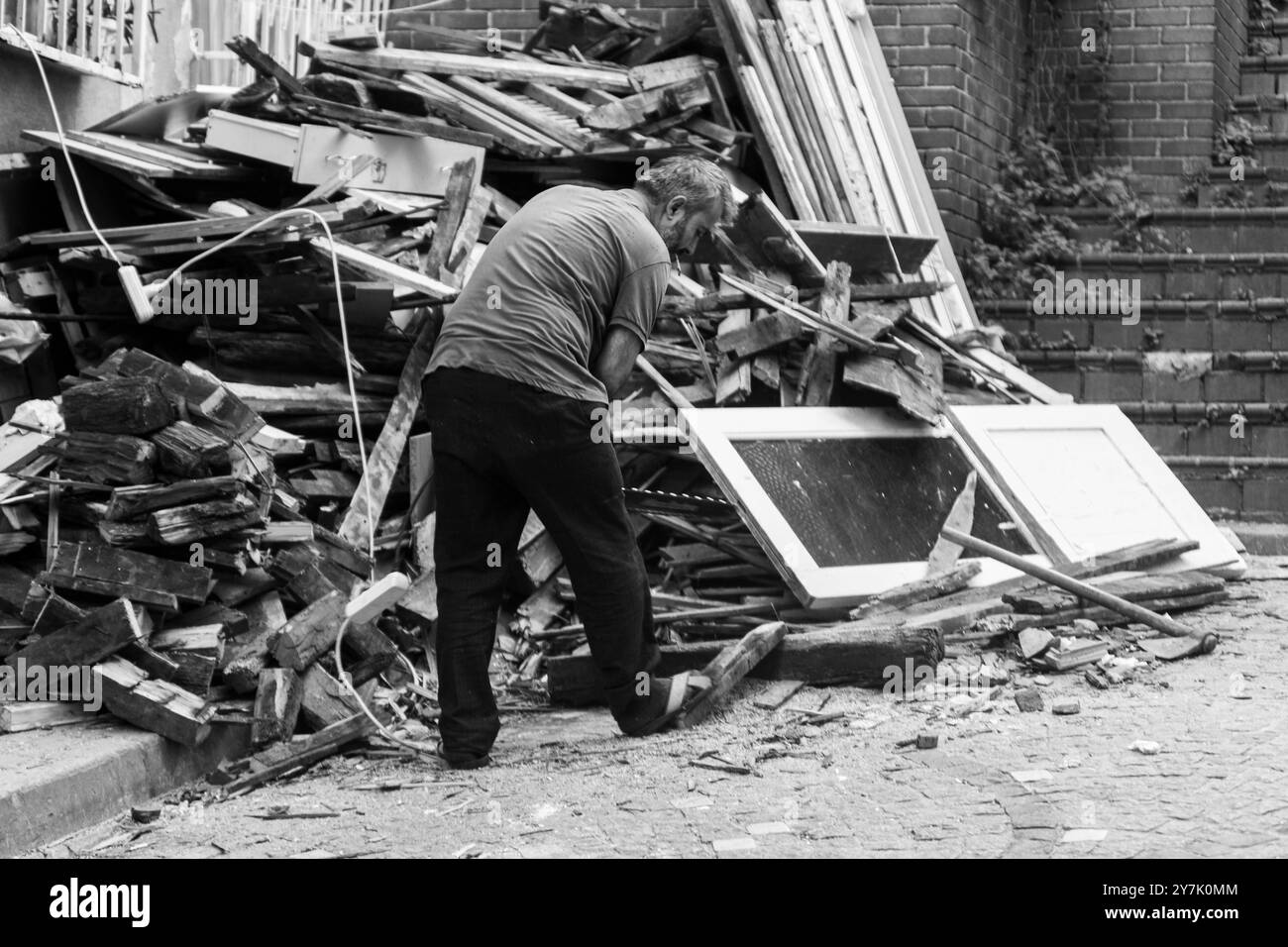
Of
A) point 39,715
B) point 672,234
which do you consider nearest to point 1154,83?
point 672,234

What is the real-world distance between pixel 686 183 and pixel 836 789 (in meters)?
1.96

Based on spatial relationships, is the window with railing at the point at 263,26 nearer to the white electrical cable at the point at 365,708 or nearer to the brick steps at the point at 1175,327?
the brick steps at the point at 1175,327

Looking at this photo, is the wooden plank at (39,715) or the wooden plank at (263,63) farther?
the wooden plank at (263,63)

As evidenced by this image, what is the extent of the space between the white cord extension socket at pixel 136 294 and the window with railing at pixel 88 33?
1.60 m

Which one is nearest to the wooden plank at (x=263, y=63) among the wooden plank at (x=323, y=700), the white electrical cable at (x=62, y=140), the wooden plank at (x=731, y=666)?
the white electrical cable at (x=62, y=140)

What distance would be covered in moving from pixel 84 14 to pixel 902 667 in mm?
5382

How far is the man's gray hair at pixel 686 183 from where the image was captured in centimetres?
494

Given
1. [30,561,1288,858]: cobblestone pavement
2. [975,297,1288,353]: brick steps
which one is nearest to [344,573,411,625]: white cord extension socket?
[30,561,1288,858]: cobblestone pavement

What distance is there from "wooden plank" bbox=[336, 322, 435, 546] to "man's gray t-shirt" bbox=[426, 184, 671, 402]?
1713 millimetres

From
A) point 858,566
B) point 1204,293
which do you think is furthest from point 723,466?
point 1204,293

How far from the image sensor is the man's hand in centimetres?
484

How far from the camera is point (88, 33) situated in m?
7.99

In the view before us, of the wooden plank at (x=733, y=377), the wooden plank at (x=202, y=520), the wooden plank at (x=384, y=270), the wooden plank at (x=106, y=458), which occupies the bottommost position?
the wooden plank at (x=202, y=520)

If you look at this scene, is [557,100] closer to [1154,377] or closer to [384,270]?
[384,270]
